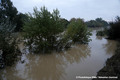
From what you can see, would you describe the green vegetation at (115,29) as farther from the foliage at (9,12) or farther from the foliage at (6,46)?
the foliage at (9,12)

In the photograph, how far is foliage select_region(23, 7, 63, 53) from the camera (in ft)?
22.6

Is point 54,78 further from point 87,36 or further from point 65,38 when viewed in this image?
point 87,36

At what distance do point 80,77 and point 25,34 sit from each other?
471cm

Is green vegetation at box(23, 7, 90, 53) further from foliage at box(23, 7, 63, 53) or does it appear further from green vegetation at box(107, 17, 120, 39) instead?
green vegetation at box(107, 17, 120, 39)

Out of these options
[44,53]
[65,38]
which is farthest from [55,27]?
[44,53]

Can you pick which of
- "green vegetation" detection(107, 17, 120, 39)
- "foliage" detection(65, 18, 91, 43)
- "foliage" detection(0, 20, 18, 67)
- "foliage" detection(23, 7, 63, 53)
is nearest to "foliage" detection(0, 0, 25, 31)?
"foliage" detection(65, 18, 91, 43)

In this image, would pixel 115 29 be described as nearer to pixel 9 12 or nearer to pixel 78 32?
pixel 78 32

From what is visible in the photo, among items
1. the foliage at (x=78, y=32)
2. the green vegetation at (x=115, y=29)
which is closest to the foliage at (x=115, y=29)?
the green vegetation at (x=115, y=29)

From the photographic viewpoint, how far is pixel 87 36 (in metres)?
11.1

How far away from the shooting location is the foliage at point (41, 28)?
688 cm

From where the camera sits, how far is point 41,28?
6836mm

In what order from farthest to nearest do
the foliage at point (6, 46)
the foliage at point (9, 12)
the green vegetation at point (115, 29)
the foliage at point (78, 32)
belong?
the foliage at point (9, 12) → the green vegetation at point (115, 29) → the foliage at point (78, 32) → the foliage at point (6, 46)

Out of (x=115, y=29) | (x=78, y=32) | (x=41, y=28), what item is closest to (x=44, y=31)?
(x=41, y=28)

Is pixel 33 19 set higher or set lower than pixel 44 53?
higher
